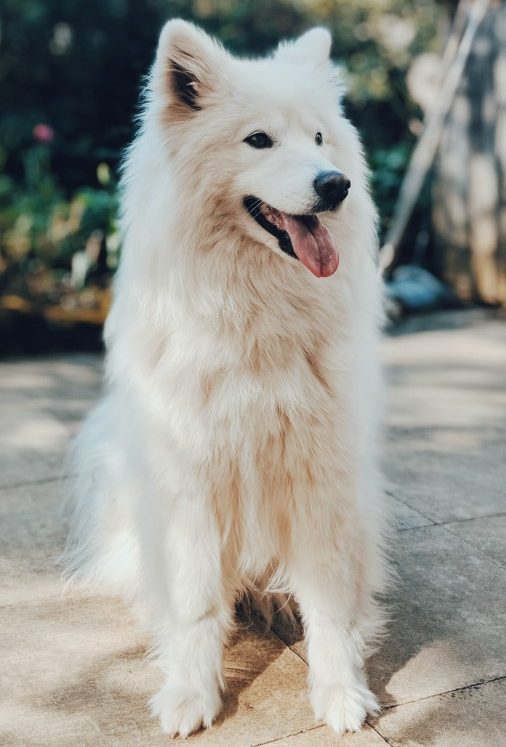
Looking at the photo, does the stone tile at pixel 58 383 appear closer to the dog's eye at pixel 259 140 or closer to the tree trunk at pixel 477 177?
the dog's eye at pixel 259 140

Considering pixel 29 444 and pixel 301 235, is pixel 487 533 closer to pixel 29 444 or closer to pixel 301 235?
pixel 301 235

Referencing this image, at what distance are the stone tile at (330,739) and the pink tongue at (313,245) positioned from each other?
1.08 m

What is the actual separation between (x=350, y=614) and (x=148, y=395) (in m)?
0.78

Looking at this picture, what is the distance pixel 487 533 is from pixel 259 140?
1.65 meters

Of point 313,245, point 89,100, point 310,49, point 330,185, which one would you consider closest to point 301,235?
point 313,245

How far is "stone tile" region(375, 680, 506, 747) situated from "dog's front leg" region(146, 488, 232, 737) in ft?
1.44

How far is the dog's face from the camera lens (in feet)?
6.54

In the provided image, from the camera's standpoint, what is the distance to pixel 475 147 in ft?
21.5

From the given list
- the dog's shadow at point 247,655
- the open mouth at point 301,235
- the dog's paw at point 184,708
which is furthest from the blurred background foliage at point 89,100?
the dog's paw at point 184,708

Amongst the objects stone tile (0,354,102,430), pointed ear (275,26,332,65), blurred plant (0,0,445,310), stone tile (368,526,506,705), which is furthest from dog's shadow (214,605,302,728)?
blurred plant (0,0,445,310)

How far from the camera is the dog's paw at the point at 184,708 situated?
1.94 m

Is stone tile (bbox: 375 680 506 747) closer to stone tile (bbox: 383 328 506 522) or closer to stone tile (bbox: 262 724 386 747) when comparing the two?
stone tile (bbox: 262 724 386 747)

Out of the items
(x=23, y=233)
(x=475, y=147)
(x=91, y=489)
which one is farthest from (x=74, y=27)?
(x=91, y=489)

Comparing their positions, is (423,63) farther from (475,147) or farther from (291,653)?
(291,653)
